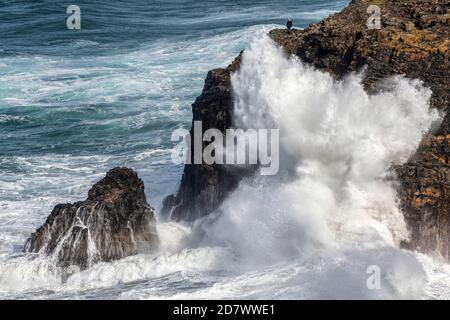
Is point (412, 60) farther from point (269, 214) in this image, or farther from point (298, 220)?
point (269, 214)

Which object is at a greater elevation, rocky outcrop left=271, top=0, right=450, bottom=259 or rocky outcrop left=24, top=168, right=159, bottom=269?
rocky outcrop left=271, top=0, right=450, bottom=259

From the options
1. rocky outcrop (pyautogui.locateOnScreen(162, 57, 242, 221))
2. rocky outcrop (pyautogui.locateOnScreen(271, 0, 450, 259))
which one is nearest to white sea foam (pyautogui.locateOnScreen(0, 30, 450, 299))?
rocky outcrop (pyautogui.locateOnScreen(271, 0, 450, 259))

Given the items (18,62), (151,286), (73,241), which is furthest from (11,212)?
(18,62)

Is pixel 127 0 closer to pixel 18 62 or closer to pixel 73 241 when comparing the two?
pixel 18 62

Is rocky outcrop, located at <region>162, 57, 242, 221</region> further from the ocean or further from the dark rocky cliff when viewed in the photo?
the ocean

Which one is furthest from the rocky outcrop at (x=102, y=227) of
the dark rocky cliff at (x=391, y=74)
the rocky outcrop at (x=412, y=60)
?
the rocky outcrop at (x=412, y=60)
